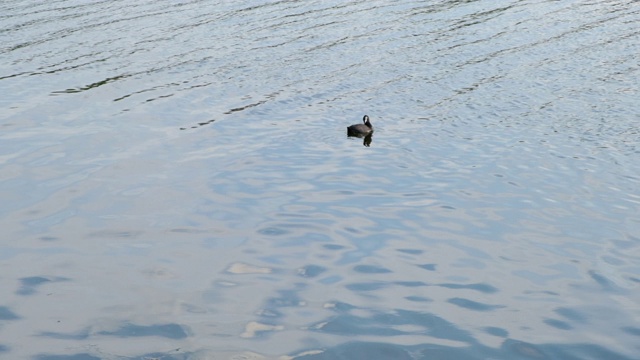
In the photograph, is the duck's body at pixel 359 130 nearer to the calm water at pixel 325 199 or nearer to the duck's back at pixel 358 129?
the duck's back at pixel 358 129

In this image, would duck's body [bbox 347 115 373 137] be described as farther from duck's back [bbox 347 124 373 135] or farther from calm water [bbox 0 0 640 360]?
calm water [bbox 0 0 640 360]

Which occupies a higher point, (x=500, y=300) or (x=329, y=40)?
(x=329, y=40)

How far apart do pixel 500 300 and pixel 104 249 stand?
6.62 metres

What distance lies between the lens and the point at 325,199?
17.2 metres

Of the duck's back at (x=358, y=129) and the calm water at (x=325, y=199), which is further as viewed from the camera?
the duck's back at (x=358, y=129)

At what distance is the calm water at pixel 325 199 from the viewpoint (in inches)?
473

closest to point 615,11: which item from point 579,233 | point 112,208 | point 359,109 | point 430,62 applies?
point 430,62

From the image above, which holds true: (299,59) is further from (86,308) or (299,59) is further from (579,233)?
(86,308)

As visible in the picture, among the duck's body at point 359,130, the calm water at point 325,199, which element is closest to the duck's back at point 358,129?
the duck's body at point 359,130

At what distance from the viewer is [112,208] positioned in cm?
1691

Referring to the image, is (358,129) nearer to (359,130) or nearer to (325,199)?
(359,130)

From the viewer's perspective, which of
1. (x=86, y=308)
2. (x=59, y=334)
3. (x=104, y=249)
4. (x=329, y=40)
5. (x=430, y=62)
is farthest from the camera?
(x=329, y=40)

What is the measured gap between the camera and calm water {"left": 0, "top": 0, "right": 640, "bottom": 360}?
12023 millimetres

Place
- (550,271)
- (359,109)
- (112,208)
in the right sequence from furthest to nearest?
(359,109) < (112,208) < (550,271)
